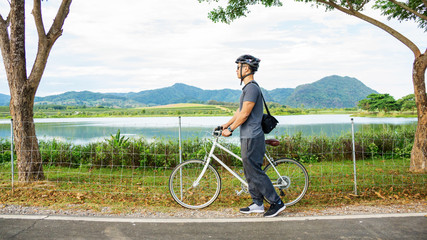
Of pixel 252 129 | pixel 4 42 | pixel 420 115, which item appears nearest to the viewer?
pixel 252 129

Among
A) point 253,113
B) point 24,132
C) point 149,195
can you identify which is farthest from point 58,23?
point 253,113

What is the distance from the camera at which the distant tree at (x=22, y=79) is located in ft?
23.6

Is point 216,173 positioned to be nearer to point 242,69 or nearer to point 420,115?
point 242,69

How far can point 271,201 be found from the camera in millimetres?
4953

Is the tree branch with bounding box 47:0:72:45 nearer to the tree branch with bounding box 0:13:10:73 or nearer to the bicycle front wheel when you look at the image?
the tree branch with bounding box 0:13:10:73

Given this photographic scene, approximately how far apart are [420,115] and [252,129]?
625cm

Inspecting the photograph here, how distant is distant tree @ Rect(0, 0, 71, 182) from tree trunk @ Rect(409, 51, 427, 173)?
9.01 m

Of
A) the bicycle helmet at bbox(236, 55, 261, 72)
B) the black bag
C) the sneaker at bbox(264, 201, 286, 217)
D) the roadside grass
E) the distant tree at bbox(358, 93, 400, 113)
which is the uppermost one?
the bicycle helmet at bbox(236, 55, 261, 72)

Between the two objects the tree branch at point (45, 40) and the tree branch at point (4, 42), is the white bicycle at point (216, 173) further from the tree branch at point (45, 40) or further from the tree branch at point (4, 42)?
the tree branch at point (4, 42)

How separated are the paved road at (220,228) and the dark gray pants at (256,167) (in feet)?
1.24

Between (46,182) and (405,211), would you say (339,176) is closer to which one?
(405,211)

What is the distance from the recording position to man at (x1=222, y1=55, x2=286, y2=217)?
4758 mm

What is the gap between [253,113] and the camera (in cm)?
483

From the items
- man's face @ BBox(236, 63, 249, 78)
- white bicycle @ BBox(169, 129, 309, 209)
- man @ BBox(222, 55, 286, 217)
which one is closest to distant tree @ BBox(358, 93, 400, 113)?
white bicycle @ BBox(169, 129, 309, 209)
